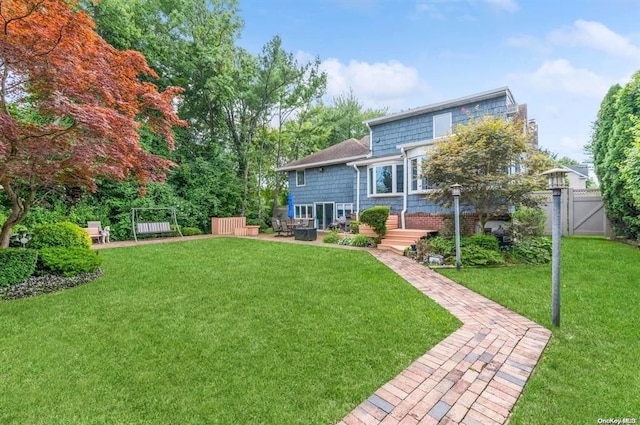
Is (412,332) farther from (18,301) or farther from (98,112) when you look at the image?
(18,301)

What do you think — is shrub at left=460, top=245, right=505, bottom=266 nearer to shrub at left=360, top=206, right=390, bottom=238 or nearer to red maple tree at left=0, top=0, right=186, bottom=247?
shrub at left=360, top=206, right=390, bottom=238

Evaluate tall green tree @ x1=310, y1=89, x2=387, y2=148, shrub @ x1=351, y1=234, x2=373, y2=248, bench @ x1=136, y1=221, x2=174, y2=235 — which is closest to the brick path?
shrub @ x1=351, y1=234, x2=373, y2=248

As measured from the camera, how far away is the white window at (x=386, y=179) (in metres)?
12.9

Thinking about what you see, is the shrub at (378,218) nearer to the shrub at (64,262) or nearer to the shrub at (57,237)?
the shrub at (64,262)

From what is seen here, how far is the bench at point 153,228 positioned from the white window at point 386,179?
9.87m

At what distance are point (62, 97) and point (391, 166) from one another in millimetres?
11112

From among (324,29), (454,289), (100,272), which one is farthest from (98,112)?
(324,29)

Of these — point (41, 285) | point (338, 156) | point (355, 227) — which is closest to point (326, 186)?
point (338, 156)

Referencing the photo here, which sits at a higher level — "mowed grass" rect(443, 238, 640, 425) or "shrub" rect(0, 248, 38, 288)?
"shrub" rect(0, 248, 38, 288)

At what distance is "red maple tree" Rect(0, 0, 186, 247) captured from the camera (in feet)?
15.6

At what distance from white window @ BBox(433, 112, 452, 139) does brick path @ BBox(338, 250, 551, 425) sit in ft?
31.4

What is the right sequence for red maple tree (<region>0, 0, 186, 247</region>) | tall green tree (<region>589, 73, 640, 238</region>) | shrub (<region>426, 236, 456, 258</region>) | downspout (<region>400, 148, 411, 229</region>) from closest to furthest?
red maple tree (<region>0, 0, 186, 247</region>), shrub (<region>426, 236, 456, 258</region>), tall green tree (<region>589, 73, 640, 238</region>), downspout (<region>400, 148, 411, 229</region>)

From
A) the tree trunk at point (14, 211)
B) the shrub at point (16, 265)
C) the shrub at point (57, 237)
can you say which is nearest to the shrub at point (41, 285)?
the shrub at point (16, 265)

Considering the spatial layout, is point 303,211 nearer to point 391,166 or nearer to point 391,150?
point 391,150
